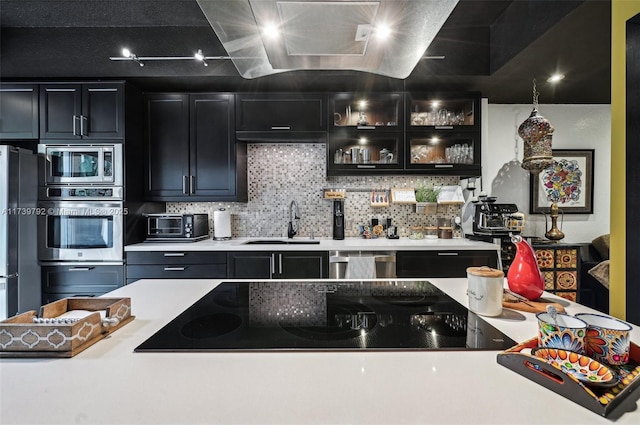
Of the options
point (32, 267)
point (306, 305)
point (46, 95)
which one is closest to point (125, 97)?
point (46, 95)

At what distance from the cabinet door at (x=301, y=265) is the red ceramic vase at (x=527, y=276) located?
5.84ft

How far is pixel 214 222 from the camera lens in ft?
10.5

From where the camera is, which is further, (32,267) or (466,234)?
(466,234)

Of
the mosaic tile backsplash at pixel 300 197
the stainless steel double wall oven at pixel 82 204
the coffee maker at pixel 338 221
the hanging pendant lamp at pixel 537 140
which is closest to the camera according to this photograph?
the stainless steel double wall oven at pixel 82 204

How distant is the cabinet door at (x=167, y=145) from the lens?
303cm

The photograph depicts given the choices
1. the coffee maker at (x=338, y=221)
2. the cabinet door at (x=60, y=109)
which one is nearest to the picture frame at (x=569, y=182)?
the coffee maker at (x=338, y=221)

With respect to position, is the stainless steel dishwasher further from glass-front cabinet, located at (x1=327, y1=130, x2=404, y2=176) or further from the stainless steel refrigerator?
the stainless steel refrigerator

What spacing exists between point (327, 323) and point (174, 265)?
2.24m

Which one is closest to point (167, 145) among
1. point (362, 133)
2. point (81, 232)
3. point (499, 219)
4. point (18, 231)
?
point (81, 232)

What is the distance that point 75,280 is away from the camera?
2.75 metres

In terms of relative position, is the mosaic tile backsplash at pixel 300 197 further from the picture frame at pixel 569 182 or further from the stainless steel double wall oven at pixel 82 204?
the picture frame at pixel 569 182

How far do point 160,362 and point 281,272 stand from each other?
2.07m

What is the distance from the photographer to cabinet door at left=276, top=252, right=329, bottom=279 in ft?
9.10

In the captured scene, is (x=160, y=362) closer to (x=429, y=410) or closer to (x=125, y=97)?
(x=429, y=410)
